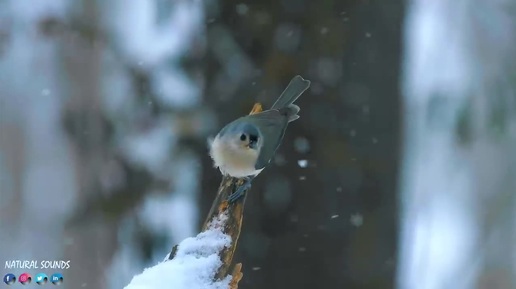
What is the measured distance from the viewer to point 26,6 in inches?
50.8

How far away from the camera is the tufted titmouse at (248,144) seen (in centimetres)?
92

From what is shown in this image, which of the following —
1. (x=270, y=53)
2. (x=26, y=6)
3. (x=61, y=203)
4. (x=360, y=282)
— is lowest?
(x=360, y=282)

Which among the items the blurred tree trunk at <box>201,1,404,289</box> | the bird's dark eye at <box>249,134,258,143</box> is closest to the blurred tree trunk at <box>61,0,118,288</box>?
the blurred tree trunk at <box>201,1,404,289</box>

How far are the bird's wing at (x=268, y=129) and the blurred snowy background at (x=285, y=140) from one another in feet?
0.48

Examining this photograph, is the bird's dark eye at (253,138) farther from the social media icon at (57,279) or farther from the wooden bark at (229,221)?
the social media icon at (57,279)

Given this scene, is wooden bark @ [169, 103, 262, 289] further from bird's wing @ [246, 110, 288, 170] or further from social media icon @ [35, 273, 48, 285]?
social media icon @ [35, 273, 48, 285]

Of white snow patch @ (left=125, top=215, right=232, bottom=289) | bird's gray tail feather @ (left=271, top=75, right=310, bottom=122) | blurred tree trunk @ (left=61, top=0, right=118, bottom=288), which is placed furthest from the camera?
blurred tree trunk @ (left=61, top=0, right=118, bottom=288)

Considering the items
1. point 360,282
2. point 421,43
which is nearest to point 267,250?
point 360,282

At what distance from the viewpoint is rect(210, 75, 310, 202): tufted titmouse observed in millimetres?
922

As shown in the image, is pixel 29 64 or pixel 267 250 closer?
pixel 267 250

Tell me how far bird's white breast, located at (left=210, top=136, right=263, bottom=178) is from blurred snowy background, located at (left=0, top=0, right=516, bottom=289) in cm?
19

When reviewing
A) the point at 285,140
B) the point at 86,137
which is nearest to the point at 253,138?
the point at 285,140

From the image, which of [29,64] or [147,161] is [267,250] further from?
[29,64]

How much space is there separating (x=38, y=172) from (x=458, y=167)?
2.98 feet
